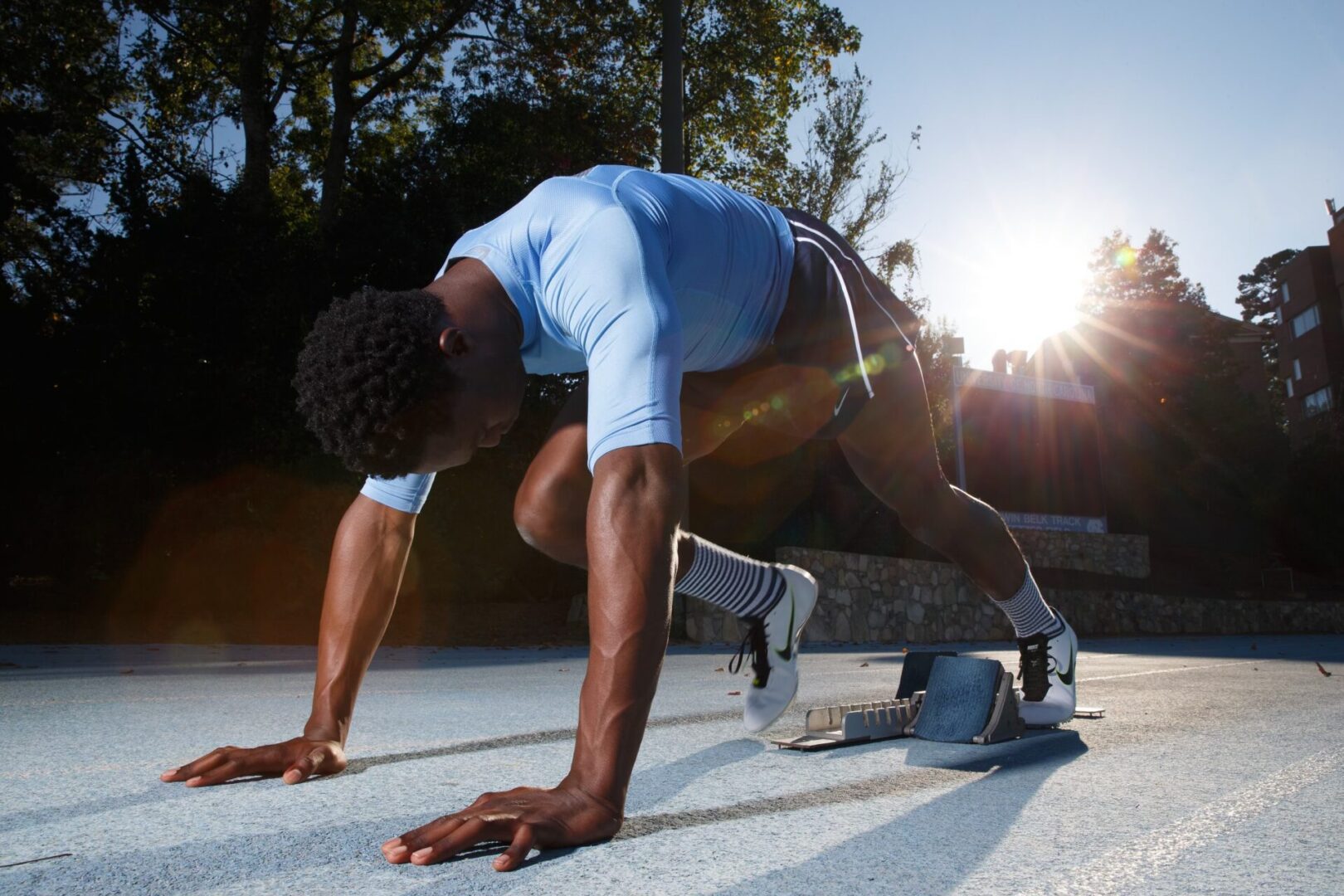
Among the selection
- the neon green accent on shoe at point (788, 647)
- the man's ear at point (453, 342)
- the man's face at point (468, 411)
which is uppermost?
the man's ear at point (453, 342)

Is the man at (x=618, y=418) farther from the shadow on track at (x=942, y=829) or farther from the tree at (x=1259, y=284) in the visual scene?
the tree at (x=1259, y=284)

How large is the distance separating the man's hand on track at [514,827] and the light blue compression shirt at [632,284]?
0.53m

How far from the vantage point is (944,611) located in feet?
49.2

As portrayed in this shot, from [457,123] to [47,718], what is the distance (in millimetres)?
12801

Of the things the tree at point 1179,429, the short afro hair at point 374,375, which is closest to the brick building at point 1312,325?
the tree at point 1179,429

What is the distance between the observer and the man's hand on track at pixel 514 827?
54.3 inches

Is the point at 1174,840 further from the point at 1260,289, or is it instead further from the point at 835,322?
the point at 1260,289

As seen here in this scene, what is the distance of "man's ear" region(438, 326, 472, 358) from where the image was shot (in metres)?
1.77

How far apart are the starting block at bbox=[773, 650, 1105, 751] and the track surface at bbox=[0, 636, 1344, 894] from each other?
51mm

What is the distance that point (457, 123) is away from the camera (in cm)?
1453

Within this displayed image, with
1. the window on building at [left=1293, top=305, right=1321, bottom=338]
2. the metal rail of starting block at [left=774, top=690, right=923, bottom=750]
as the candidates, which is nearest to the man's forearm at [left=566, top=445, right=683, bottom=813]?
the metal rail of starting block at [left=774, top=690, right=923, bottom=750]

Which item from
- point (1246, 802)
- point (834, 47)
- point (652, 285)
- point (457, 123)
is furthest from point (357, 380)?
point (834, 47)

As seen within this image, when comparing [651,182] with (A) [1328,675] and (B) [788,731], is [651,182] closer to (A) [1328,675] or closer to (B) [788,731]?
(B) [788,731]

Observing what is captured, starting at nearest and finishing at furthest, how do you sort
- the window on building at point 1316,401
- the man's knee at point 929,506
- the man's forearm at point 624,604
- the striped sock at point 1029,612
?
the man's forearm at point 624,604 < the man's knee at point 929,506 < the striped sock at point 1029,612 < the window on building at point 1316,401
